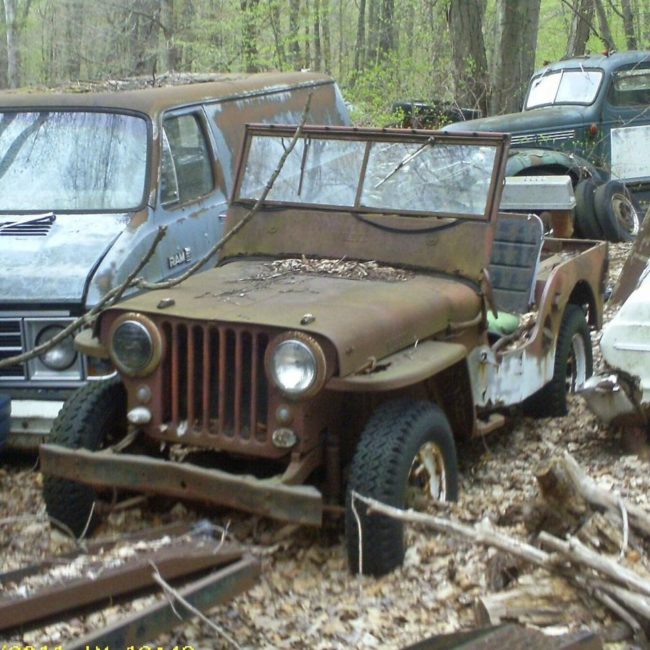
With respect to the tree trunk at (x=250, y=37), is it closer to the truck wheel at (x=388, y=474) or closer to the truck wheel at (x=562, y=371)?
the truck wheel at (x=562, y=371)

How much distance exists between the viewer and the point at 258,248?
5.79m

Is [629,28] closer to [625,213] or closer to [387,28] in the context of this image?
[387,28]

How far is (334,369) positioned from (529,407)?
2630mm

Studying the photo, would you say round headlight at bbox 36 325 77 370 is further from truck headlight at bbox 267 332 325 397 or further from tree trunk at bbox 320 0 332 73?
tree trunk at bbox 320 0 332 73

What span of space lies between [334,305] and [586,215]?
774cm

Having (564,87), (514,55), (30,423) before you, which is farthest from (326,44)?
(30,423)

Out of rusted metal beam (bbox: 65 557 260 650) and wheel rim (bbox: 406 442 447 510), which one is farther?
wheel rim (bbox: 406 442 447 510)

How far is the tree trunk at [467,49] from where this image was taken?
16.7m

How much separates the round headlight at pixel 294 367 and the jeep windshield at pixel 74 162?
94.2 inches

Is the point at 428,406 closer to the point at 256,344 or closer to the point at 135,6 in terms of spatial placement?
the point at 256,344

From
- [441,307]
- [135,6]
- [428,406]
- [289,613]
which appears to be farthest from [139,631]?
[135,6]

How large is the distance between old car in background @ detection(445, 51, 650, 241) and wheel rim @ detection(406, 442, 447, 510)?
26.7 ft

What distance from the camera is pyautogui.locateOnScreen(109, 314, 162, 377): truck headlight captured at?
460 centimetres

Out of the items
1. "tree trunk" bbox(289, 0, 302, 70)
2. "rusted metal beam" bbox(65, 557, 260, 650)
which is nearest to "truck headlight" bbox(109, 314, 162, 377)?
"rusted metal beam" bbox(65, 557, 260, 650)
